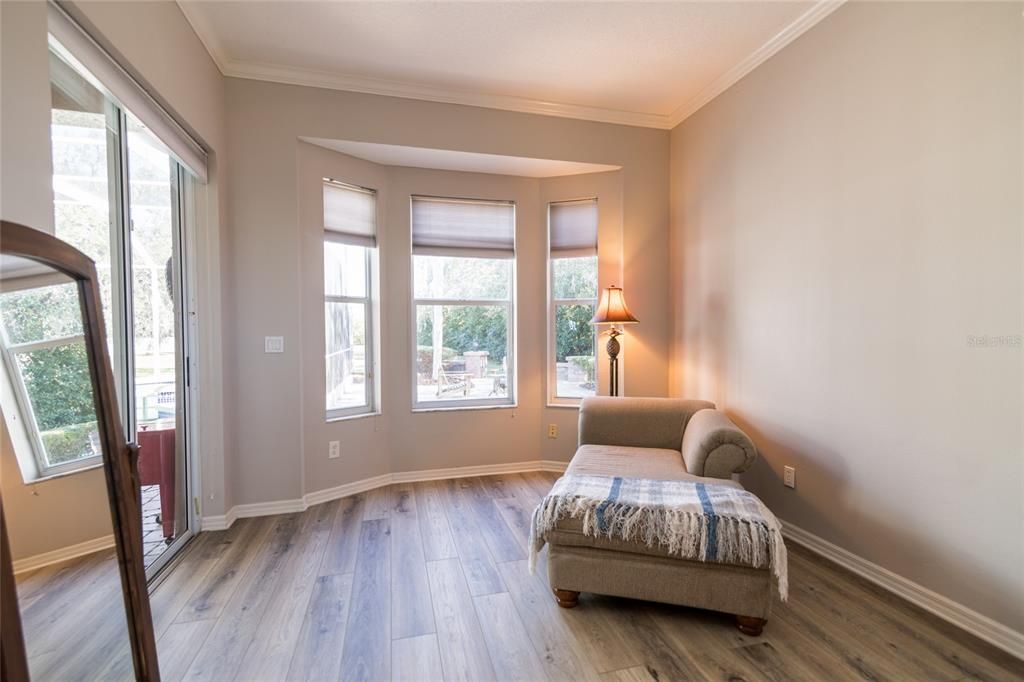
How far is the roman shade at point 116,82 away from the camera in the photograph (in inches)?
57.4

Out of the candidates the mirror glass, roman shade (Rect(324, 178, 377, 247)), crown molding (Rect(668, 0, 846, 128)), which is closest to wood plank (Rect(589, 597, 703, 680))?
the mirror glass

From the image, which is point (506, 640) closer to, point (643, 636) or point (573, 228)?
point (643, 636)

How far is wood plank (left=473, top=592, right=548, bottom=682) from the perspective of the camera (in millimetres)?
1516

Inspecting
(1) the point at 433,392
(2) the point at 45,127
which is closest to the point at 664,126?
(1) the point at 433,392

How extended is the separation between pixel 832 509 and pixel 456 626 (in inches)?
78.2

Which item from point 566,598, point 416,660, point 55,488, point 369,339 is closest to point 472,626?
point 416,660

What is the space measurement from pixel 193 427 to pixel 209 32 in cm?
224

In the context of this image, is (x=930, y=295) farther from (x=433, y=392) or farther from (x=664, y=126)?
(x=433, y=392)

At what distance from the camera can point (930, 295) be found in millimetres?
1844

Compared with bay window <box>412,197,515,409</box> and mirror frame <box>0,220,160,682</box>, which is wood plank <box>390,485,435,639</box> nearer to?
mirror frame <box>0,220,160,682</box>

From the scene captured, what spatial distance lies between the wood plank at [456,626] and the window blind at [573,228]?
252 centimetres

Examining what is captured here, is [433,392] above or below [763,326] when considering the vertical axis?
below

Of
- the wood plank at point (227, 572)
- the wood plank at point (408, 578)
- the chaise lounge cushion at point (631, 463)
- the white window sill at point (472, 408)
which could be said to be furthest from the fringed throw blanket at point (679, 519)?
the white window sill at point (472, 408)

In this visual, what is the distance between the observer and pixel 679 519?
1.71 meters
